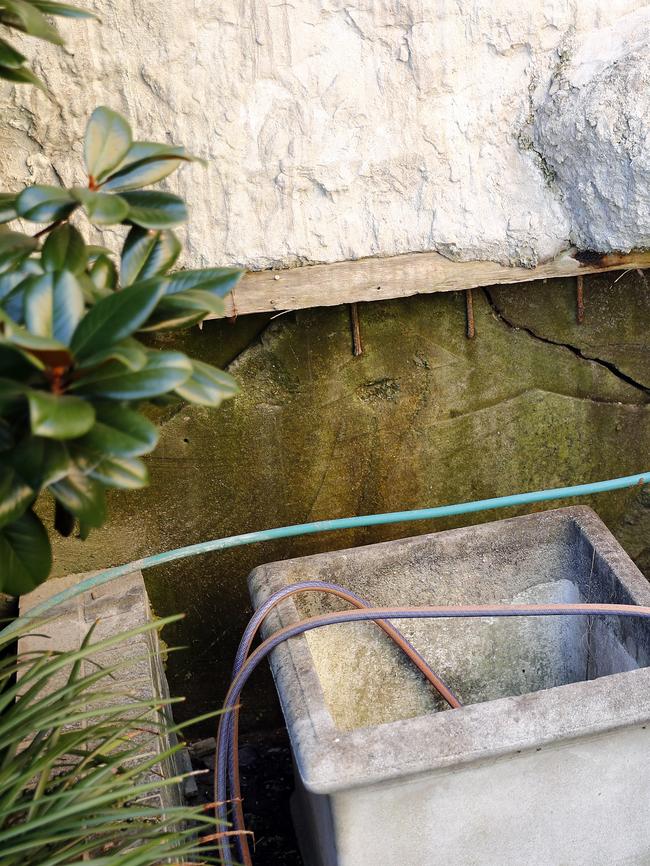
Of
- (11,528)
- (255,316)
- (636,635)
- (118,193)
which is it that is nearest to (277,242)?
(255,316)

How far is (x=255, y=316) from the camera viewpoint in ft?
6.51

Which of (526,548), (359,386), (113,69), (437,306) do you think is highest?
(113,69)

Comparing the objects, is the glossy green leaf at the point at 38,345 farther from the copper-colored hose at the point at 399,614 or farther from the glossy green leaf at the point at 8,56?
the copper-colored hose at the point at 399,614

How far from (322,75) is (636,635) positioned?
4.41 feet

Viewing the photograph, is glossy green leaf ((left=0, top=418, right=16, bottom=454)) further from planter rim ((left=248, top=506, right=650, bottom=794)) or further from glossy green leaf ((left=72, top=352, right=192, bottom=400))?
planter rim ((left=248, top=506, right=650, bottom=794))

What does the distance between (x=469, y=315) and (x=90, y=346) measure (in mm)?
1381

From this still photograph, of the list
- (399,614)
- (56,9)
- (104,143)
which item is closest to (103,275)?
(104,143)

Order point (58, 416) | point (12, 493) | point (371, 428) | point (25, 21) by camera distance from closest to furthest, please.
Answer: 1. point (58, 416)
2. point (12, 493)
3. point (25, 21)
4. point (371, 428)

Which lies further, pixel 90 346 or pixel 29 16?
pixel 29 16

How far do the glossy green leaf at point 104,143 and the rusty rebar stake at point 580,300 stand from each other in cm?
136

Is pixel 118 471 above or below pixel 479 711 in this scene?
above

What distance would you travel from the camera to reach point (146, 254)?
3.40ft

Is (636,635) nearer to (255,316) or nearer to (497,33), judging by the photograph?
(255,316)

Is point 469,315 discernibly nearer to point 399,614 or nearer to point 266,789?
point 399,614
